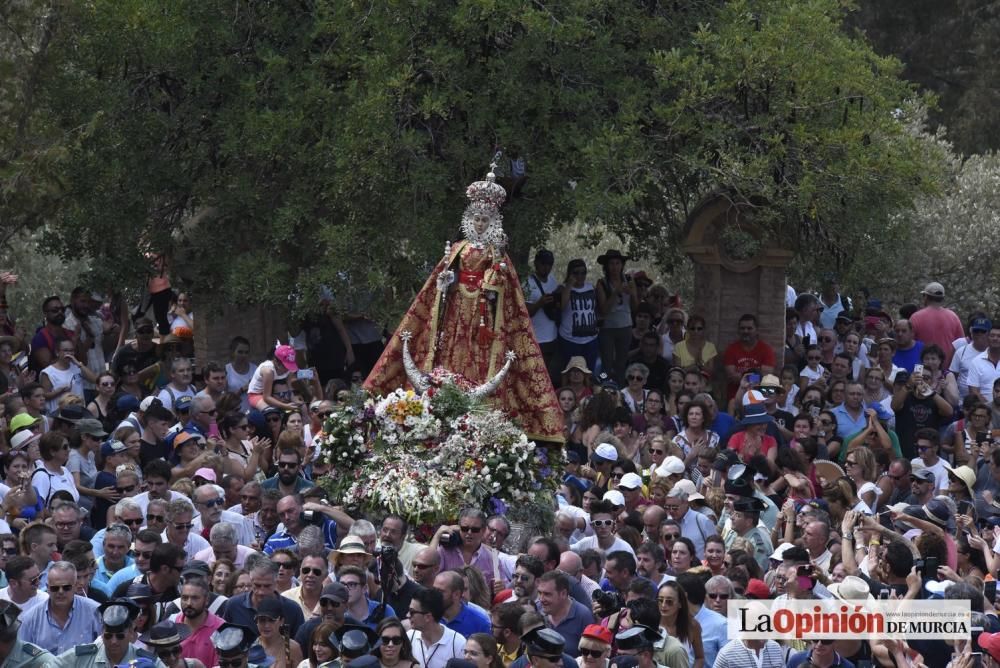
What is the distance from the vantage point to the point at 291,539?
13.5 meters

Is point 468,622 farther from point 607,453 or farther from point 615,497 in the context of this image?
point 607,453

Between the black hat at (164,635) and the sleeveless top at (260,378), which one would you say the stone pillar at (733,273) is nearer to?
the sleeveless top at (260,378)

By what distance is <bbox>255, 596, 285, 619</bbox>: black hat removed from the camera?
11188 millimetres

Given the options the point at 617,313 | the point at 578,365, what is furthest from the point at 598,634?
the point at 617,313

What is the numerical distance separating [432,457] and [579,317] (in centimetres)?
537

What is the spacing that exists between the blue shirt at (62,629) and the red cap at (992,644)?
4729mm

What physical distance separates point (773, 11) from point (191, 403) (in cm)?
667

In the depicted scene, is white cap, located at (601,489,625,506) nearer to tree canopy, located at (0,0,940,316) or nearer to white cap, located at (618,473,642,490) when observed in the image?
white cap, located at (618,473,642,490)

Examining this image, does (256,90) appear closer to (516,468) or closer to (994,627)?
(516,468)

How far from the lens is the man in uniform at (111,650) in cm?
1041

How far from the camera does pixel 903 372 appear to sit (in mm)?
19422

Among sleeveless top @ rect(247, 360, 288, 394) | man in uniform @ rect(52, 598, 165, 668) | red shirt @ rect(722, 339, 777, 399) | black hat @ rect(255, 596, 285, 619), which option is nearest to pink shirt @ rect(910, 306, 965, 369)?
red shirt @ rect(722, 339, 777, 399)

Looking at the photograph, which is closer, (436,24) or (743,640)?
(743,640)

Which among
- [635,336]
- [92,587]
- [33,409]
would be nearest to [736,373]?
[635,336]
